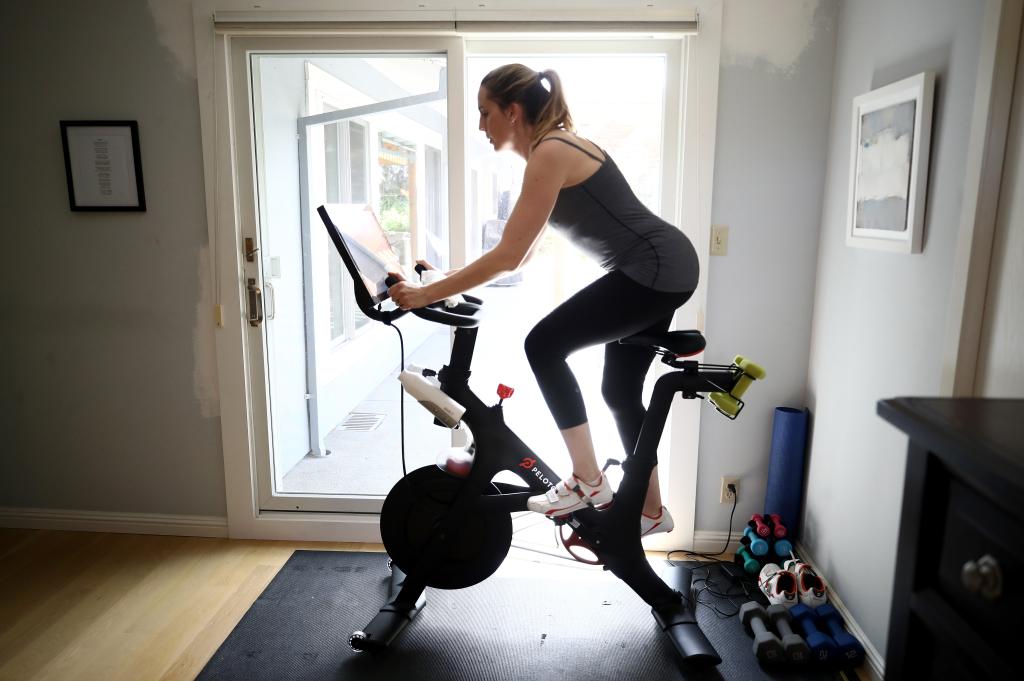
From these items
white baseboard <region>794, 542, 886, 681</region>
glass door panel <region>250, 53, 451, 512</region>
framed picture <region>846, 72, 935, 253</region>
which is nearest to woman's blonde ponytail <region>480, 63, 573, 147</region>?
glass door panel <region>250, 53, 451, 512</region>

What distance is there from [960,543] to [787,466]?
1.72m

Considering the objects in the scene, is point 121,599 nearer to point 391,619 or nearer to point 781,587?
point 391,619

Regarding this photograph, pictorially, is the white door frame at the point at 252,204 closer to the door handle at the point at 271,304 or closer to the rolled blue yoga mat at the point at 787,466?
the door handle at the point at 271,304

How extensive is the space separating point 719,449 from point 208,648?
1867mm

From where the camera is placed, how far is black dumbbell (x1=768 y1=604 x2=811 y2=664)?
2010 millimetres

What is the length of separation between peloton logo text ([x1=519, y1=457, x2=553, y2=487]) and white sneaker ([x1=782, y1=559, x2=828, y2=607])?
0.90m

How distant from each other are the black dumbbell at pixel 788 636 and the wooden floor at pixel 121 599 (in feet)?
4.78

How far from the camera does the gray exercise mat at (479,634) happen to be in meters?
2.00

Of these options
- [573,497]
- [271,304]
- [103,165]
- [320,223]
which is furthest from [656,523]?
[103,165]

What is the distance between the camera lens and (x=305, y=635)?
2172 mm

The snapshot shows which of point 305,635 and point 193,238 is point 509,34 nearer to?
point 193,238

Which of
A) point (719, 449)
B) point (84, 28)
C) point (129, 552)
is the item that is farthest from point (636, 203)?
point (129, 552)

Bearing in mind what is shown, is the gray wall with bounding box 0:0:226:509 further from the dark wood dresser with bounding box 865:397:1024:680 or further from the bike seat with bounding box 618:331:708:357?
the dark wood dresser with bounding box 865:397:1024:680

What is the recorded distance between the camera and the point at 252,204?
8.59 feet
